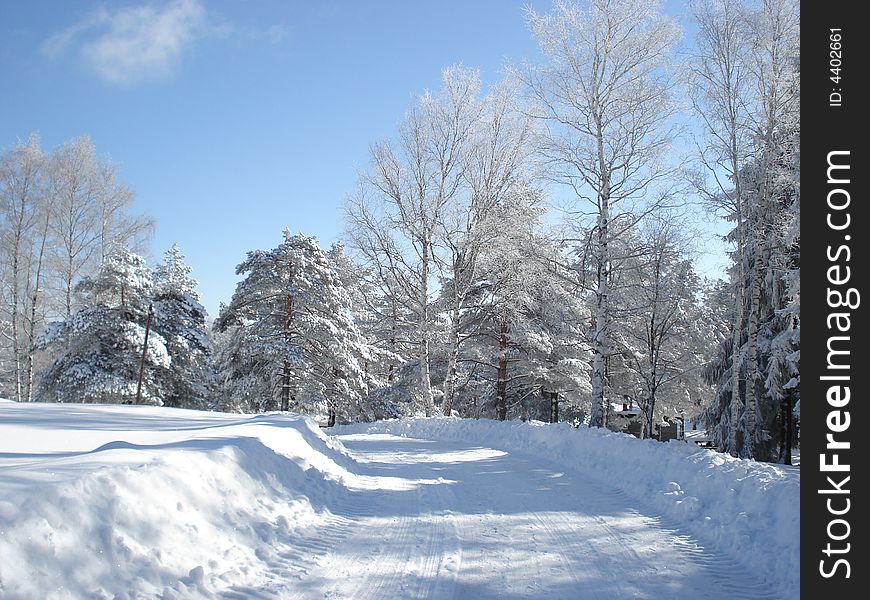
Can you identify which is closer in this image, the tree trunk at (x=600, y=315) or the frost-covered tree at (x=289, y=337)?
the tree trunk at (x=600, y=315)

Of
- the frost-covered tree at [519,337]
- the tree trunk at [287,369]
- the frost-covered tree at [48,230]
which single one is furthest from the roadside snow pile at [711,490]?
the frost-covered tree at [48,230]

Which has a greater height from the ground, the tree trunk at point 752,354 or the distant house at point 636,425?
the tree trunk at point 752,354

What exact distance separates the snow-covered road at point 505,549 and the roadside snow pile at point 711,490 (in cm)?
25

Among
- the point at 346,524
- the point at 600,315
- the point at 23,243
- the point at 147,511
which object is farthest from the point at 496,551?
the point at 23,243

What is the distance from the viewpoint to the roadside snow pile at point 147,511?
3244mm

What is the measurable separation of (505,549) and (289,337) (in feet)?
65.4

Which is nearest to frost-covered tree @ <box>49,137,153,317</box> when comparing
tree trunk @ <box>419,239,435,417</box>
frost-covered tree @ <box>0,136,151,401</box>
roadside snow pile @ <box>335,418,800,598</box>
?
frost-covered tree @ <box>0,136,151,401</box>

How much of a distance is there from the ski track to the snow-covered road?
11 mm

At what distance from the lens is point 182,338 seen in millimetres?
22531

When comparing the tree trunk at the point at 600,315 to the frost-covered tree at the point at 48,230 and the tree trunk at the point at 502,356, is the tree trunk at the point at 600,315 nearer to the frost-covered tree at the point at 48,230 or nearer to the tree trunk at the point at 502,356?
the tree trunk at the point at 502,356

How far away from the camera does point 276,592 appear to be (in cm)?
406

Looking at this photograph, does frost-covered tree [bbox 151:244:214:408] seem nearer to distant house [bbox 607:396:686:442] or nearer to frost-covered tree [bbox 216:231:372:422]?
frost-covered tree [bbox 216:231:372:422]

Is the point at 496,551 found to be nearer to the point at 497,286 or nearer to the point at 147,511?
the point at 147,511
